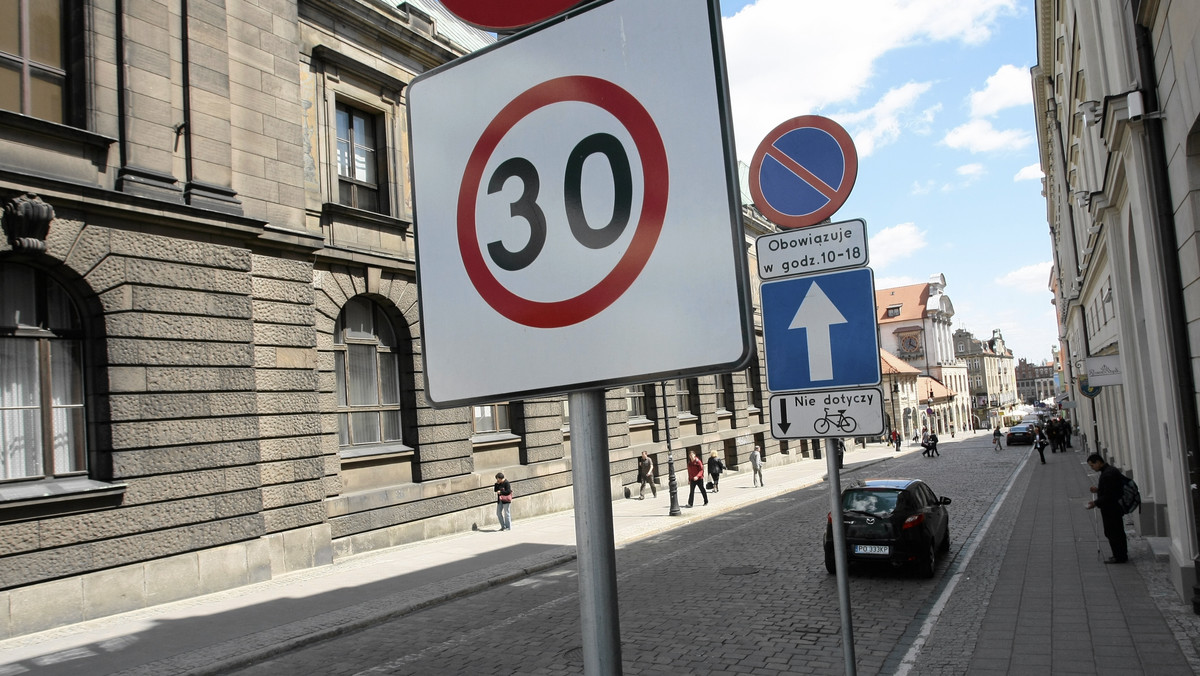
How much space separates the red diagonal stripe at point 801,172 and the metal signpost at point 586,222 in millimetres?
3798

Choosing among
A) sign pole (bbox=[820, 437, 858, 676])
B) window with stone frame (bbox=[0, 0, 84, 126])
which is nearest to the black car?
sign pole (bbox=[820, 437, 858, 676])

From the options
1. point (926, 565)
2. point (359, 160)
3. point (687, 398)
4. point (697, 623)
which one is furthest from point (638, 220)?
point (687, 398)

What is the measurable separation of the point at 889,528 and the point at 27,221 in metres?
14.4

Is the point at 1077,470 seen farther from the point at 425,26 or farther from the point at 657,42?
the point at 657,42

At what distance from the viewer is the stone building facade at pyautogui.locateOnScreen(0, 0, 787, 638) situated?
11.8 meters

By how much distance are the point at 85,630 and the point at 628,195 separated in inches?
517

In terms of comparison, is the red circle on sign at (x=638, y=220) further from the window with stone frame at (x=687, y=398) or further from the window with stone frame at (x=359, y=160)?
the window with stone frame at (x=687, y=398)

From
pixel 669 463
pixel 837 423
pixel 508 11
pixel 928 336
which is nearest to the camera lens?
pixel 508 11

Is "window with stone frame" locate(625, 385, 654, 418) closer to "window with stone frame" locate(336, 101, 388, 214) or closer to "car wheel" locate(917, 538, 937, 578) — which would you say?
"window with stone frame" locate(336, 101, 388, 214)

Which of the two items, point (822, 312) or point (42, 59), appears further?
point (42, 59)

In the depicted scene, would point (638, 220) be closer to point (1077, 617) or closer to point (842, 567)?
point (842, 567)

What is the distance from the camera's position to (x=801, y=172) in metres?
5.19

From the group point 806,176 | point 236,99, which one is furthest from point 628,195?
point 236,99

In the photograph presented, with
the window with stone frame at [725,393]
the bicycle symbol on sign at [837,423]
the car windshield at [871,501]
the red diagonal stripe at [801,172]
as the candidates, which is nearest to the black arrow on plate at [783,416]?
the bicycle symbol on sign at [837,423]
